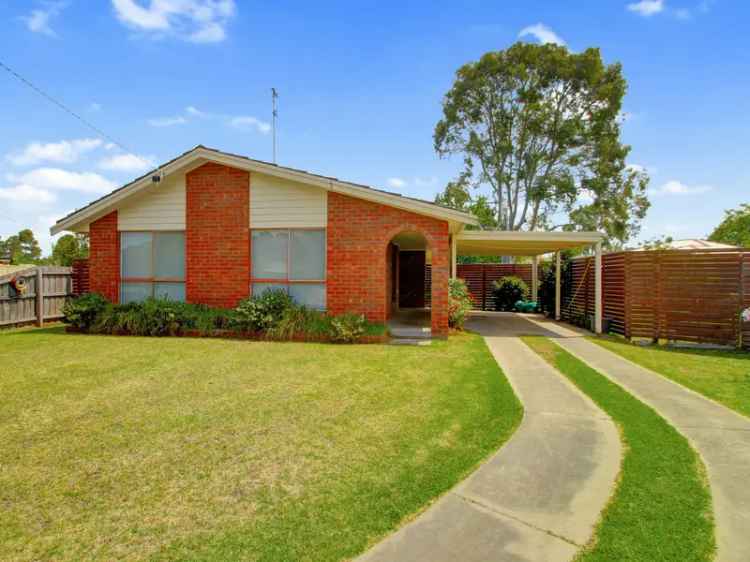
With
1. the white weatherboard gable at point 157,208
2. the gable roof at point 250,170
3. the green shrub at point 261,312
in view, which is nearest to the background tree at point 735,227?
the gable roof at point 250,170

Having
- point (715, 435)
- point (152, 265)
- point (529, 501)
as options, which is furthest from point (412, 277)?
point (529, 501)

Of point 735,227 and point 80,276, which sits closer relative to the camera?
point 80,276

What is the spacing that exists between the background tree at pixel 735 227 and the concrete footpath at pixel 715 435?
3258 cm

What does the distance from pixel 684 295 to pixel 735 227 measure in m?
31.0

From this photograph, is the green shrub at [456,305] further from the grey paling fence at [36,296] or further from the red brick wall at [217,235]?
the grey paling fence at [36,296]

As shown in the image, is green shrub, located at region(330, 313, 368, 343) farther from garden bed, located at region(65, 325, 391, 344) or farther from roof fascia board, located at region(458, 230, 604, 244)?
roof fascia board, located at region(458, 230, 604, 244)

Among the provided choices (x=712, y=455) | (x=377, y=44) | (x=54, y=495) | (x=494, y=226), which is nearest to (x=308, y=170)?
(x=377, y=44)

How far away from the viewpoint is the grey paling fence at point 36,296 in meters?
11.7

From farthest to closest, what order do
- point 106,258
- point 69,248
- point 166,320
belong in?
1. point 69,248
2. point 106,258
3. point 166,320

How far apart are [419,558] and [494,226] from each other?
96.4ft

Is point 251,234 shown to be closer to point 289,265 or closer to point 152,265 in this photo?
point 289,265

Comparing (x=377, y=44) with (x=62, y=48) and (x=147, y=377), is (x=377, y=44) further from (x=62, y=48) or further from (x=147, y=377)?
(x=147, y=377)

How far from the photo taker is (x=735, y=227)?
32625 mm

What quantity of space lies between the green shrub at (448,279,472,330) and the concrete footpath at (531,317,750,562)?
12.0ft
